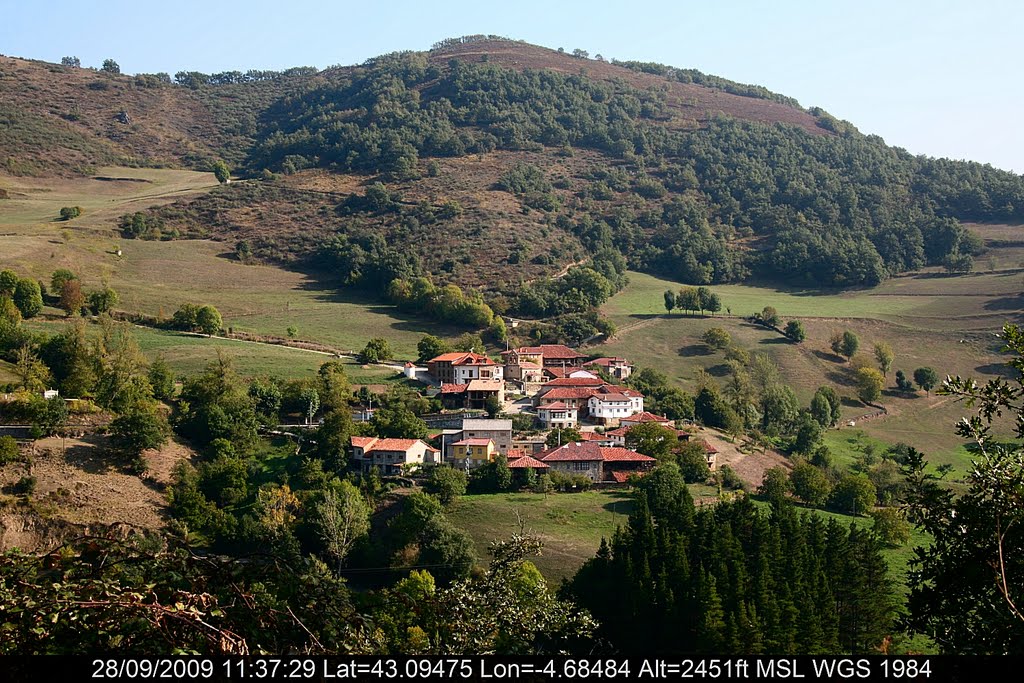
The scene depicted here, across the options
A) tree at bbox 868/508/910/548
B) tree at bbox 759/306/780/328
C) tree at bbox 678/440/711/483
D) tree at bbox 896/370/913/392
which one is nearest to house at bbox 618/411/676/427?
tree at bbox 678/440/711/483

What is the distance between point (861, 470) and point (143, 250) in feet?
246

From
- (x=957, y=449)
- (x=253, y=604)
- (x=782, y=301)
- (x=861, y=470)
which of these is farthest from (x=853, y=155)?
(x=253, y=604)

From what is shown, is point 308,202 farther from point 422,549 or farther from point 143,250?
point 422,549

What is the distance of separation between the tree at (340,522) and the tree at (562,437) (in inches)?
561

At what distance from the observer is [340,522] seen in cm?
4047

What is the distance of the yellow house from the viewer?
50.1 metres

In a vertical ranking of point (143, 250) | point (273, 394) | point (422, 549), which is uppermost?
point (143, 250)

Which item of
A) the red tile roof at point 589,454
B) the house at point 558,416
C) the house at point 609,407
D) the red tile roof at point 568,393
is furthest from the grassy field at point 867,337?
the house at point 558,416

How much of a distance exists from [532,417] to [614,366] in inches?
586

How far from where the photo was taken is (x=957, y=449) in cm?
6372

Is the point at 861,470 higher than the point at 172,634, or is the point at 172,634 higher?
the point at 172,634

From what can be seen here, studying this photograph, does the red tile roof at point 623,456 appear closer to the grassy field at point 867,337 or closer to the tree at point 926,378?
the grassy field at point 867,337

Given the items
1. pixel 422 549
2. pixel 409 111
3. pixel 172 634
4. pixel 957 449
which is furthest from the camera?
pixel 409 111

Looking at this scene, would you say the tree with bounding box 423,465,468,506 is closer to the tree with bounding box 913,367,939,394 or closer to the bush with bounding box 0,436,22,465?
the bush with bounding box 0,436,22,465
